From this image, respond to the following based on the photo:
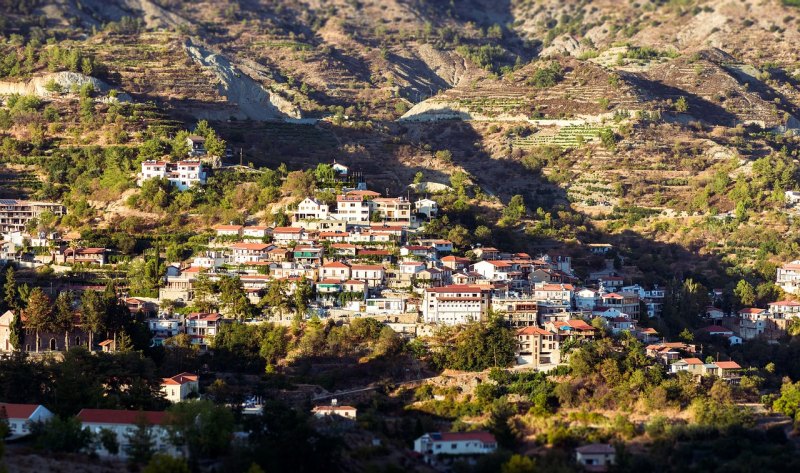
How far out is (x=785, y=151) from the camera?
304 ft

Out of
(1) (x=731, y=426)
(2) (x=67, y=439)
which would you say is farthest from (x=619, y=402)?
(2) (x=67, y=439)

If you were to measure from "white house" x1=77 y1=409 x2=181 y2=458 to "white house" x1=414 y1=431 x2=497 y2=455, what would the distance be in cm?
794

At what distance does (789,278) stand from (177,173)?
27581 mm

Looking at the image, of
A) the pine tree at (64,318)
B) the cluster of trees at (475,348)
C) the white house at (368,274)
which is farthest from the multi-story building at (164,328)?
the cluster of trees at (475,348)

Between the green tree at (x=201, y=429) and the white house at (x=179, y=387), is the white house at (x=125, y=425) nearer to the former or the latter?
the green tree at (x=201, y=429)

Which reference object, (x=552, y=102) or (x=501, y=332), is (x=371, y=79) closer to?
(x=552, y=102)

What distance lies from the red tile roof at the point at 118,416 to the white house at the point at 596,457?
42.7ft

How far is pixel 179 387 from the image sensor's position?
187 feet

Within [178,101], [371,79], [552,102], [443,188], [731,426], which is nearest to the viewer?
[731,426]

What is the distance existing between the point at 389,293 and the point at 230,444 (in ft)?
47.9

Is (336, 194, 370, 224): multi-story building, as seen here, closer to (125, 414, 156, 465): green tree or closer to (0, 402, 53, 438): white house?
(0, 402, 53, 438): white house

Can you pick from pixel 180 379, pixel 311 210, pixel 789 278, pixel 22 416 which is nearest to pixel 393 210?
pixel 311 210

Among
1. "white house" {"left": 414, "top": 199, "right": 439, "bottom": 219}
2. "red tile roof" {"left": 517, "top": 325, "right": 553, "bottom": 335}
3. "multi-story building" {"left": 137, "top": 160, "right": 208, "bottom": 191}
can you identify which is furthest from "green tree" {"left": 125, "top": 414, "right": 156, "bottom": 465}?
"white house" {"left": 414, "top": 199, "right": 439, "bottom": 219}

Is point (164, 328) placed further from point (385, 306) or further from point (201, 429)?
point (201, 429)
